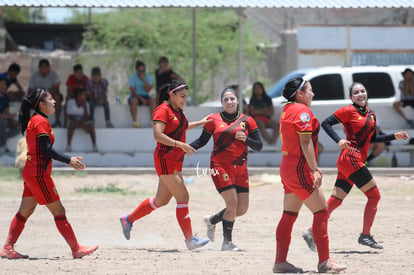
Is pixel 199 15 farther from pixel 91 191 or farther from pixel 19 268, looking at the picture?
pixel 19 268

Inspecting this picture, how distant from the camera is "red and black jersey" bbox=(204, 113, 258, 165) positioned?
868 centimetres

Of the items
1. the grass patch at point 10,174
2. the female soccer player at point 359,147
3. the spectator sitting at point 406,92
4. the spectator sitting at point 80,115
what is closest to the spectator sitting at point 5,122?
the grass patch at point 10,174

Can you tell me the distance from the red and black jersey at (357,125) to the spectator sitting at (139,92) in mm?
8712

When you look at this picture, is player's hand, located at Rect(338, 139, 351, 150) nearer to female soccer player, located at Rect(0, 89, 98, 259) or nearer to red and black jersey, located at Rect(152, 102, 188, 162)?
red and black jersey, located at Rect(152, 102, 188, 162)

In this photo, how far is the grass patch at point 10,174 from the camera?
49.3 ft

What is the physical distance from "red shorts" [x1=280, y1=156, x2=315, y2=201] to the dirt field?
0.82 meters

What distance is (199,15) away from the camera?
2953 centimetres

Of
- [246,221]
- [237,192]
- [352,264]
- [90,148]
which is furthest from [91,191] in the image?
[352,264]

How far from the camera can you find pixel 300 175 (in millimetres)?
7070

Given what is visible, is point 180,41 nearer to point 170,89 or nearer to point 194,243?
point 170,89

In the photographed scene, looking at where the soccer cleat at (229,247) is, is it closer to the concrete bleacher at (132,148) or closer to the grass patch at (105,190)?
the grass patch at (105,190)

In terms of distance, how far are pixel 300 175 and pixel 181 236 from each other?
2.97 m

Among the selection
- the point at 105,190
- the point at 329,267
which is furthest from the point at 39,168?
the point at 105,190

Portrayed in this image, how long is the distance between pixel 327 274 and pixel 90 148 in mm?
10053
